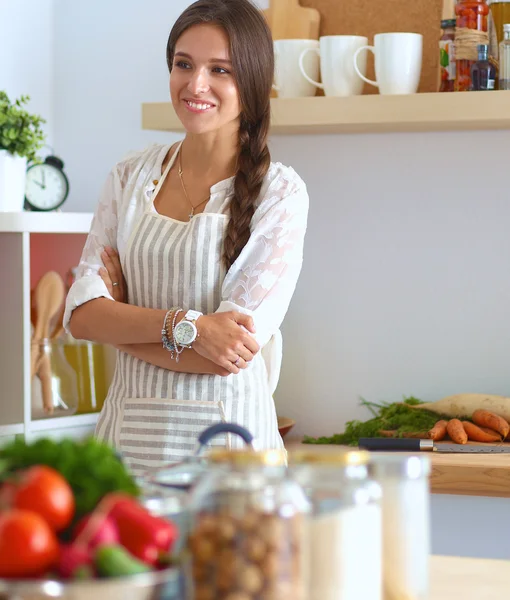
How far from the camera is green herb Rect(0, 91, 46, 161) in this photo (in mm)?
2379

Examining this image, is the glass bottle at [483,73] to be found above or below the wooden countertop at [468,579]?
above

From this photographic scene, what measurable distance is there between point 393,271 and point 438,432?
48 cm

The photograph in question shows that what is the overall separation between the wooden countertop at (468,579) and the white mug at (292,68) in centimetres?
156

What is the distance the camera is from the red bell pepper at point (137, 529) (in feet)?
2.37

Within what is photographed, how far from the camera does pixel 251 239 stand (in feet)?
→ 5.68

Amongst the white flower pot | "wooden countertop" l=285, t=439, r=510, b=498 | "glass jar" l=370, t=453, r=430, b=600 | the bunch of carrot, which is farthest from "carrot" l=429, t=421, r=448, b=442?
"glass jar" l=370, t=453, r=430, b=600

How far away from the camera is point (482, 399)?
7.96ft

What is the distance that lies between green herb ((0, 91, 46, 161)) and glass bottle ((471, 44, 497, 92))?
1025 millimetres

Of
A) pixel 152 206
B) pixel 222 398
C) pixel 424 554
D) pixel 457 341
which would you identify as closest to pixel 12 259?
pixel 152 206

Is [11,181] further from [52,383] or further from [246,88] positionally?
[246,88]

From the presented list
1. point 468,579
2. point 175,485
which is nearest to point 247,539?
point 175,485

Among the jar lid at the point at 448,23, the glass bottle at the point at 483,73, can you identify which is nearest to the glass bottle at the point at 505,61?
the glass bottle at the point at 483,73

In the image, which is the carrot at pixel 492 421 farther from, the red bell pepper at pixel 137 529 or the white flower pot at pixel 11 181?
the red bell pepper at pixel 137 529

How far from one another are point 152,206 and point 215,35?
328mm
